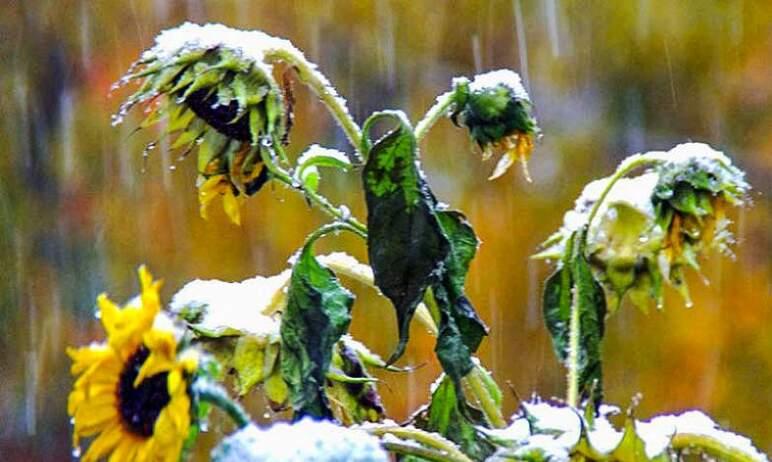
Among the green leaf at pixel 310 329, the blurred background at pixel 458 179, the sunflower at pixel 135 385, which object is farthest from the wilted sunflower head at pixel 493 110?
the blurred background at pixel 458 179

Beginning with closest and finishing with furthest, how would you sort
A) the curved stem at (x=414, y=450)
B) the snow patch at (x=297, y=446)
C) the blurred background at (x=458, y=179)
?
the snow patch at (x=297, y=446)
the curved stem at (x=414, y=450)
the blurred background at (x=458, y=179)

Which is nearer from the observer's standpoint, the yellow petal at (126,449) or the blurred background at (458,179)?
the yellow petal at (126,449)

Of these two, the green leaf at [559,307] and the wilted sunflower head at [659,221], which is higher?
the wilted sunflower head at [659,221]

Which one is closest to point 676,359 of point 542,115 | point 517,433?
point 542,115

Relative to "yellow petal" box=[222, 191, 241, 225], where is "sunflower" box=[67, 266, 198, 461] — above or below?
below

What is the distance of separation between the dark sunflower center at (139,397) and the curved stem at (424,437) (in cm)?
11

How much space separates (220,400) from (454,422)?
0.70ft

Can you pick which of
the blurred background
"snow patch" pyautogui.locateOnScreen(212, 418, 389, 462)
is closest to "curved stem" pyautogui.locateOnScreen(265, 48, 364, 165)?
"snow patch" pyautogui.locateOnScreen(212, 418, 389, 462)

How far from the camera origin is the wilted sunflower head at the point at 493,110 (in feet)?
1.93

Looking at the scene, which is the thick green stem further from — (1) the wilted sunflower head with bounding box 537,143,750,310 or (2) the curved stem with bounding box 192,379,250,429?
(2) the curved stem with bounding box 192,379,250,429

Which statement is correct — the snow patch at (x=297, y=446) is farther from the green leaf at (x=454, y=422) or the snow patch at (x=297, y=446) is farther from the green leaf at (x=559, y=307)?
the green leaf at (x=559, y=307)

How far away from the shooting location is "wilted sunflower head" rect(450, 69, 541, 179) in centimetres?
59

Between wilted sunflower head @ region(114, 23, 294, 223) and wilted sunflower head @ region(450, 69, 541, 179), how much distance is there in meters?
0.08

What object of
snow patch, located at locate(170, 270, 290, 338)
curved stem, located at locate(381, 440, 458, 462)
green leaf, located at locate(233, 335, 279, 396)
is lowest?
curved stem, located at locate(381, 440, 458, 462)
